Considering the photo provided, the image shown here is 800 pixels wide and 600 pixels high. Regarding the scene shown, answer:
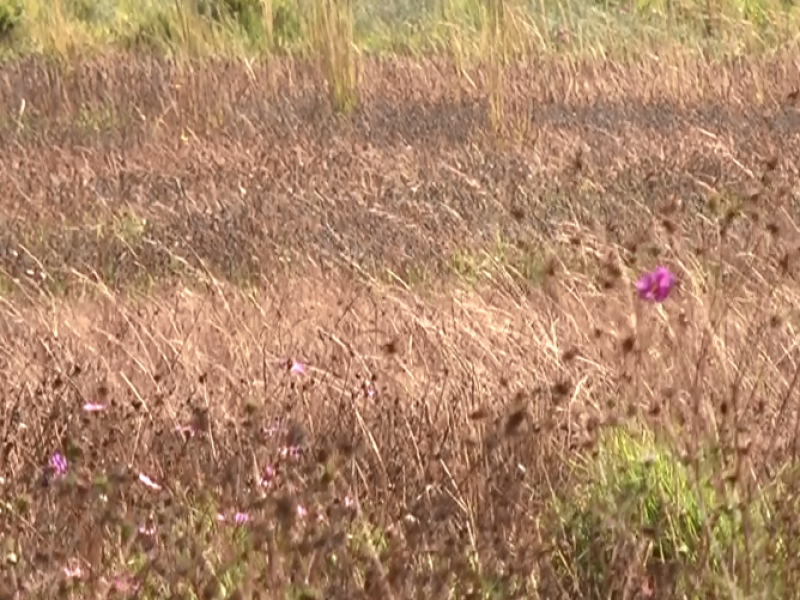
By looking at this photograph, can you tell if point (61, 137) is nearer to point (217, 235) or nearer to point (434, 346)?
point (217, 235)

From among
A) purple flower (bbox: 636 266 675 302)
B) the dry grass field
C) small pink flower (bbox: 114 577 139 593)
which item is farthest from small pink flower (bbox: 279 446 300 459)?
purple flower (bbox: 636 266 675 302)

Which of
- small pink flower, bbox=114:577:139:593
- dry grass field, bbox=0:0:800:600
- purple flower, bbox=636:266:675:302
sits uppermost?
purple flower, bbox=636:266:675:302

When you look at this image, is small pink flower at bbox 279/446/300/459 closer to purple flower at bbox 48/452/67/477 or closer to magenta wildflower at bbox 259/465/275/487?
magenta wildflower at bbox 259/465/275/487

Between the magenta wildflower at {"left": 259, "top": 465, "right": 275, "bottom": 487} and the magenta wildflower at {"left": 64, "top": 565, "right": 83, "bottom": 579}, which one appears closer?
the magenta wildflower at {"left": 64, "top": 565, "right": 83, "bottom": 579}

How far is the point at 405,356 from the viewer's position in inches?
141

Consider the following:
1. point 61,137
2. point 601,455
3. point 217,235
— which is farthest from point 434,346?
point 61,137

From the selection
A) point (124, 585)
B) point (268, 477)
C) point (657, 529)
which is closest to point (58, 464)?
point (268, 477)

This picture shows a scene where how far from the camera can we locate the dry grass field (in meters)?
2.26

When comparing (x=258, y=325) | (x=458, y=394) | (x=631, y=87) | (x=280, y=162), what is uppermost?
(x=458, y=394)

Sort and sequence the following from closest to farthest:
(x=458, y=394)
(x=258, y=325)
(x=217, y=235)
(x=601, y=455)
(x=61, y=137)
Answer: (x=601, y=455) → (x=458, y=394) → (x=258, y=325) → (x=217, y=235) → (x=61, y=137)

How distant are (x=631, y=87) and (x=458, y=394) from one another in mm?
6112

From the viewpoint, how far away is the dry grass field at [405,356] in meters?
2.26

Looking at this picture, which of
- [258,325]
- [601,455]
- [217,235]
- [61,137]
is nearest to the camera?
[601,455]

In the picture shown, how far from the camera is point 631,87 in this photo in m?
8.89
